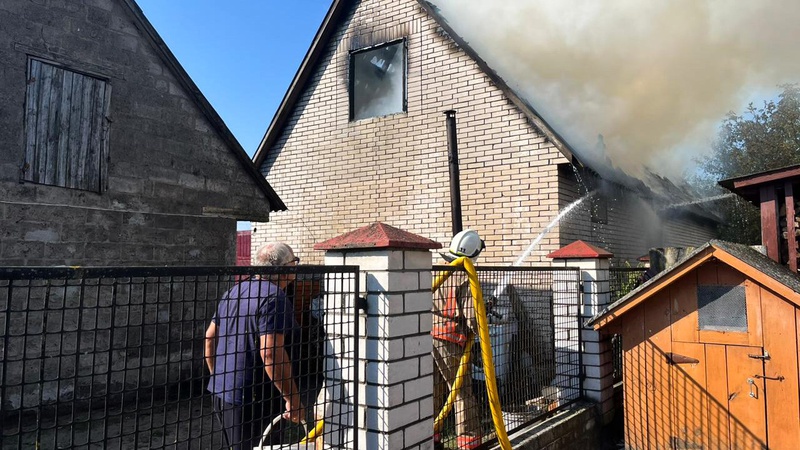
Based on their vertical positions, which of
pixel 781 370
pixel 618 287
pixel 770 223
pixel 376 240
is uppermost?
pixel 770 223

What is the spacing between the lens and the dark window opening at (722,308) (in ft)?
14.4

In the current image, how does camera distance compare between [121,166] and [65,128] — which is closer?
[65,128]

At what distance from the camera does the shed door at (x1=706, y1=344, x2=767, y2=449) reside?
4.32 m

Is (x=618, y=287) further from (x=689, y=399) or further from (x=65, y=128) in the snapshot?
(x=65, y=128)

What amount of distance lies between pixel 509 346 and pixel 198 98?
5.01 metres

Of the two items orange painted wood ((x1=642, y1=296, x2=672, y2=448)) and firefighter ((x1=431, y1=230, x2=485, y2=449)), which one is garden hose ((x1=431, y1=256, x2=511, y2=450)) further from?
orange painted wood ((x1=642, y1=296, x2=672, y2=448))

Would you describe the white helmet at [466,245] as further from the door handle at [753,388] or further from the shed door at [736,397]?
the door handle at [753,388]

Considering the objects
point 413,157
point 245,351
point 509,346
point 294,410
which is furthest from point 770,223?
point 245,351

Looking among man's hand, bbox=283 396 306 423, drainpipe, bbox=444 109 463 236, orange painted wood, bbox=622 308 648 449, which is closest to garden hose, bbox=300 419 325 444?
man's hand, bbox=283 396 306 423

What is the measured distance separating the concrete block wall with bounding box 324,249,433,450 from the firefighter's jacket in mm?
888

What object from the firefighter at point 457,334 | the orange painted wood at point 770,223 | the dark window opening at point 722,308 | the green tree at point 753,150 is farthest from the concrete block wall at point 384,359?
Answer: the green tree at point 753,150

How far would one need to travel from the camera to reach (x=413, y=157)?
9562 millimetres

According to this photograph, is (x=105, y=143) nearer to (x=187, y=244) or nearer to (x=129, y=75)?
(x=129, y=75)

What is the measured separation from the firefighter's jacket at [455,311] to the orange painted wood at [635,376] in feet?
5.51
